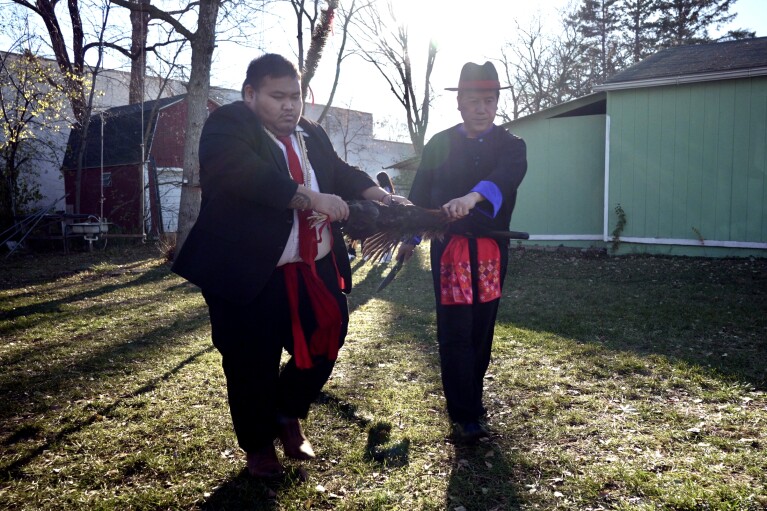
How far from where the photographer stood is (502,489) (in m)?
3.00

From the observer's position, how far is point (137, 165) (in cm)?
2331

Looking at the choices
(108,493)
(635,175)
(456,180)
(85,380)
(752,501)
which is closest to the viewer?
(752,501)

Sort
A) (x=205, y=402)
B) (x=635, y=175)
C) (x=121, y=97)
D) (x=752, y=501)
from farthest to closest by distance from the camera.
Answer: (x=121, y=97)
(x=635, y=175)
(x=205, y=402)
(x=752, y=501)

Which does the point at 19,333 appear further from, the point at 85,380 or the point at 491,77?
the point at 491,77

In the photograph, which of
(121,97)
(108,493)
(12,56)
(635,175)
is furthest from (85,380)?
(121,97)

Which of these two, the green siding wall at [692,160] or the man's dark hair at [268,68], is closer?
the man's dark hair at [268,68]

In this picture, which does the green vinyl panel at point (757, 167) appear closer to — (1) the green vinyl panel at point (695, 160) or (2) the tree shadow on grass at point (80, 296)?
(1) the green vinyl panel at point (695, 160)

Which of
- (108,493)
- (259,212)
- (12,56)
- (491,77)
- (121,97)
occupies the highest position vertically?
(121,97)

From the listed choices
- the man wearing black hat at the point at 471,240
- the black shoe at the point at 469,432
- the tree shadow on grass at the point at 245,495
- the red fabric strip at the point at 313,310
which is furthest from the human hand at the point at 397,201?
the tree shadow on grass at the point at 245,495

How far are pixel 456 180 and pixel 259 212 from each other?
1378 millimetres

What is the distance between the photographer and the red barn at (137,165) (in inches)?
912

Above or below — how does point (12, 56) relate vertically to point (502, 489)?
above

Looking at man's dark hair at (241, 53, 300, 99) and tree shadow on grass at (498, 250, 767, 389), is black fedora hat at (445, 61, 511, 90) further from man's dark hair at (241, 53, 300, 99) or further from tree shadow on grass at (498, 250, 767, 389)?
tree shadow on grass at (498, 250, 767, 389)

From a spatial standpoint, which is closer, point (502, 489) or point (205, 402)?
point (502, 489)
